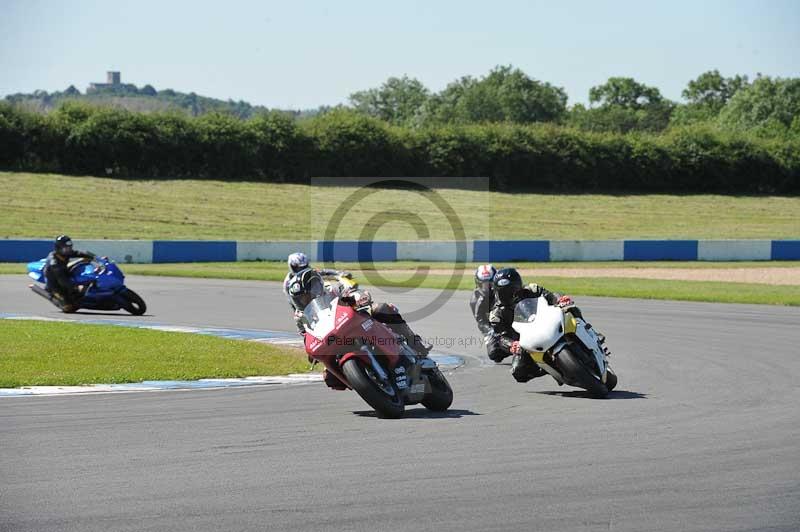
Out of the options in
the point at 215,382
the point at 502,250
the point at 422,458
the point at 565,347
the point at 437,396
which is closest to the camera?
the point at 422,458

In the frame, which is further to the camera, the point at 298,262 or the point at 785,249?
the point at 785,249

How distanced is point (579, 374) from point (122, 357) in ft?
17.9

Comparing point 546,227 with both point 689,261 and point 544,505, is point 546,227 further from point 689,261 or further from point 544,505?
point 544,505

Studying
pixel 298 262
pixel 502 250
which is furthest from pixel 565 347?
pixel 502 250

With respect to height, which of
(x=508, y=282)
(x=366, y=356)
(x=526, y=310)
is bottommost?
(x=366, y=356)

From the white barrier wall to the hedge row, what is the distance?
2086 centimetres

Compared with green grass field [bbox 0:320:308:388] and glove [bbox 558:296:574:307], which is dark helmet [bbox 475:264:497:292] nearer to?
green grass field [bbox 0:320:308:388]

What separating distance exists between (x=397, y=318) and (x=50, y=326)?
7850 mm

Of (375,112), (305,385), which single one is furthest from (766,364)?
(375,112)

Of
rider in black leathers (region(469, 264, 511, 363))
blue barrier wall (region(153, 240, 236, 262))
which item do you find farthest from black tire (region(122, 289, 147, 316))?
blue barrier wall (region(153, 240, 236, 262))

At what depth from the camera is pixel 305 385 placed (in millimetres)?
12008

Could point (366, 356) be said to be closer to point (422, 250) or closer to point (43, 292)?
point (43, 292)

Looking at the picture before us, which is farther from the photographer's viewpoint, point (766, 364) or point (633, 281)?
point (633, 281)

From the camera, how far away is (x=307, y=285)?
11242 mm
